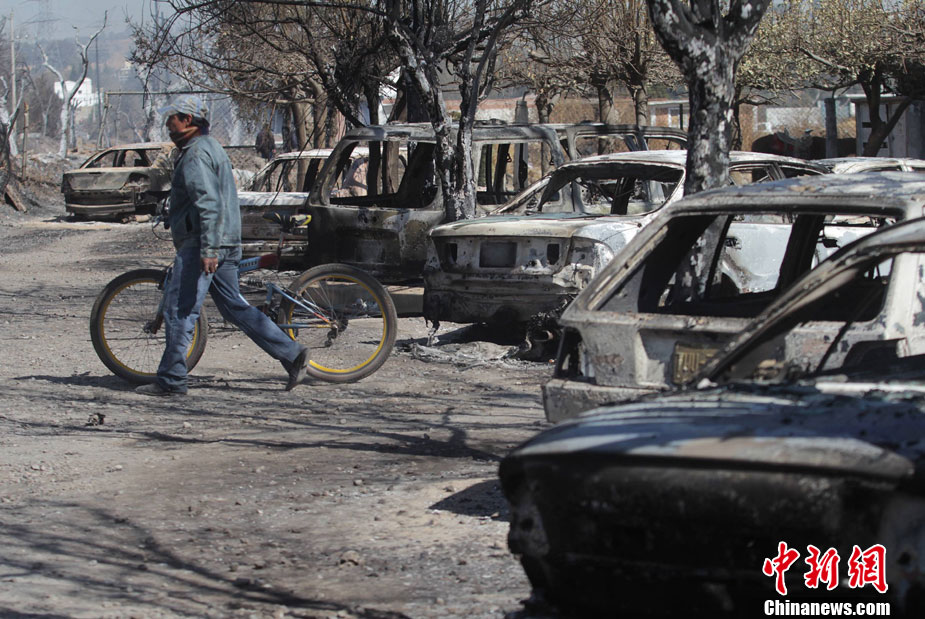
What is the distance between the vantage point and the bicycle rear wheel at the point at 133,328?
8008 mm

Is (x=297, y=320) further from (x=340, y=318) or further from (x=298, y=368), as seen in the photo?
(x=298, y=368)

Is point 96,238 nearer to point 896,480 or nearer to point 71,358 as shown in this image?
point 71,358

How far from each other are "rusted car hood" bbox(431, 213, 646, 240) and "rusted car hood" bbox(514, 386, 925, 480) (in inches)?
201

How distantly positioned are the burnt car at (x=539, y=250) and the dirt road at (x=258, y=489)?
46cm

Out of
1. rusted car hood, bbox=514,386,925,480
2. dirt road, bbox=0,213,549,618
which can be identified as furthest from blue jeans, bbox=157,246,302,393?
rusted car hood, bbox=514,386,925,480

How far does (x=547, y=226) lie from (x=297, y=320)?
1.99m

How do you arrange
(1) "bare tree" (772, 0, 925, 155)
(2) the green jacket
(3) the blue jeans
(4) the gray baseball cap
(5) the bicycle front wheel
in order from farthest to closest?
(1) "bare tree" (772, 0, 925, 155) < (5) the bicycle front wheel < (4) the gray baseball cap < (3) the blue jeans < (2) the green jacket

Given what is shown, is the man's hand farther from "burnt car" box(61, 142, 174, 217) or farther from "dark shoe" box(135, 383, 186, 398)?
"burnt car" box(61, 142, 174, 217)

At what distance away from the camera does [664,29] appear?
734 centimetres

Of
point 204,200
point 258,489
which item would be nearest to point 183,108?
point 204,200

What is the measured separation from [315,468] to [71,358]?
13.4 ft

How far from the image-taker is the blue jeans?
743 centimetres

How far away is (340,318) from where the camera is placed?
834 centimetres

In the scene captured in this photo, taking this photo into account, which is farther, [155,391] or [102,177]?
[102,177]
